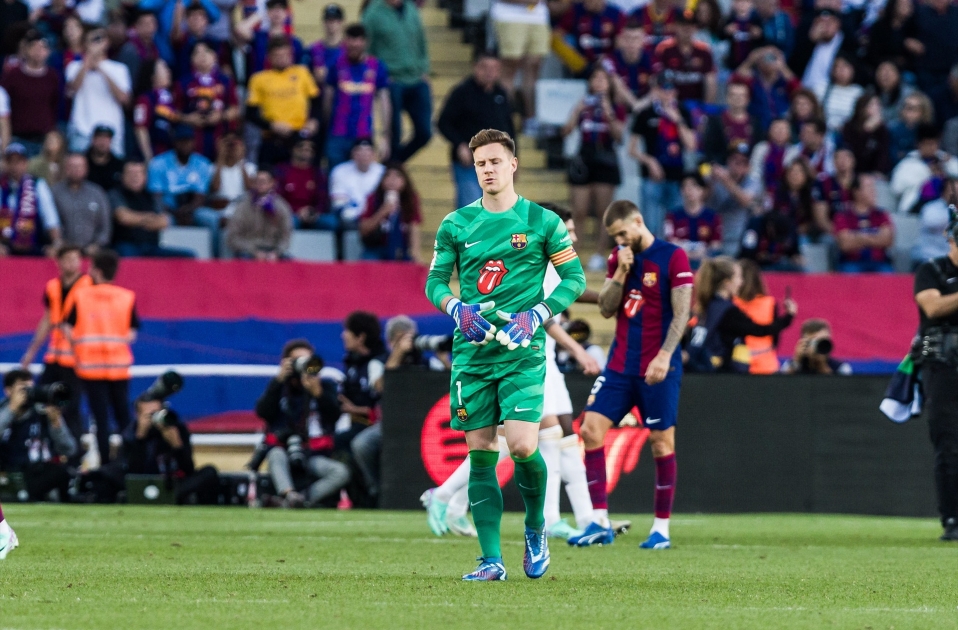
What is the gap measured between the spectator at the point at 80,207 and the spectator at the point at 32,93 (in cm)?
139

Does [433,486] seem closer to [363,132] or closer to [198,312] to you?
[198,312]

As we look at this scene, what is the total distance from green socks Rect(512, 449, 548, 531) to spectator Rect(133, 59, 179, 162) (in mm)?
12855

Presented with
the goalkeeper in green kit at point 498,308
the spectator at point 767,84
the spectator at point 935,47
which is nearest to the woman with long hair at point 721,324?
the goalkeeper in green kit at point 498,308

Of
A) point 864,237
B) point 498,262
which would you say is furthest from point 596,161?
point 498,262

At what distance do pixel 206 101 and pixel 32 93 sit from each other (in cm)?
201

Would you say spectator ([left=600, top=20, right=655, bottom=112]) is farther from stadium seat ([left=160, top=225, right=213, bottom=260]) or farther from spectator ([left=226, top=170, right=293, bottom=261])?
stadium seat ([left=160, top=225, right=213, bottom=260])

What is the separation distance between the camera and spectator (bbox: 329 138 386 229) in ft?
66.6

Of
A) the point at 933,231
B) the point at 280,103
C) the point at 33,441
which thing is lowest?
the point at 33,441

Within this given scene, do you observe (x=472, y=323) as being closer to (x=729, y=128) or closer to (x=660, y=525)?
(x=660, y=525)

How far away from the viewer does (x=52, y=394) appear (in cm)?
1545

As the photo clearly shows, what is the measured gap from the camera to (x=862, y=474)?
1543 cm

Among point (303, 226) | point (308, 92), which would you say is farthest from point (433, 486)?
point (308, 92)

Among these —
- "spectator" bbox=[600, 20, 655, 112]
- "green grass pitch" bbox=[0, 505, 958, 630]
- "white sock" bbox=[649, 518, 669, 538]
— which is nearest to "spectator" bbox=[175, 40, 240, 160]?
"spectator" bbox=[600, 20, 655, 112]

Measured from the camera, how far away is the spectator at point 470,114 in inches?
810
